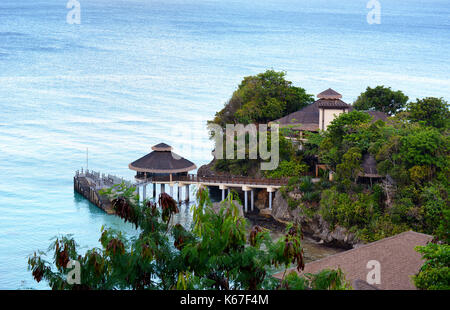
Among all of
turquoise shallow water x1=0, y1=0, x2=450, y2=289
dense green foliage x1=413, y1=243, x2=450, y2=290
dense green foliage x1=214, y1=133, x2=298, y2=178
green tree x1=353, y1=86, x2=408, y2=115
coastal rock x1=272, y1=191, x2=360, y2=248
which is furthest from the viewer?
green tree x1=353, y1=86, x2=408, y2=115

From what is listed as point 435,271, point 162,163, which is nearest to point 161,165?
point 162,163

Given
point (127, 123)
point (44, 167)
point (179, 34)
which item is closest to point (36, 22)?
point (179, 34)

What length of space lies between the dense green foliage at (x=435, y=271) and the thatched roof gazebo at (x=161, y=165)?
2289 centimetres

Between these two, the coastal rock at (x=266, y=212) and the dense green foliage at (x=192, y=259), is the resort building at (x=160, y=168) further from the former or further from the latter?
the dense green foliage at (x=192, y=259)

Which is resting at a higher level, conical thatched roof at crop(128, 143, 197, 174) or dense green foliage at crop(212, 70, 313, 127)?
dense green foliage at crop(212, 70, 313, 127)

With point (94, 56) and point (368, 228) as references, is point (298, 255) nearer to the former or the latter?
point (368, 228)

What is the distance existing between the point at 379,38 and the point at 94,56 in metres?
70.9

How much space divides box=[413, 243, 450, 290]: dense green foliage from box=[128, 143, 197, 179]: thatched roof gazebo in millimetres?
22894

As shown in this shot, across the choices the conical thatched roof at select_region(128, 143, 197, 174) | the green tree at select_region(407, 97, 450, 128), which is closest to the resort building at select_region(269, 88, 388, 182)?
the green tree at select_region(407, 97, 450, 128)

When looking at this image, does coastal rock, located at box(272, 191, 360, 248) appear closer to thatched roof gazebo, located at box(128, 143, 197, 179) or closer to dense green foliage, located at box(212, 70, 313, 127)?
thatched roof gazebo, located at box(128, 143, 197, 179)

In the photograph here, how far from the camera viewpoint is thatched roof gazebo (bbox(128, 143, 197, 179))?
42.0 metres

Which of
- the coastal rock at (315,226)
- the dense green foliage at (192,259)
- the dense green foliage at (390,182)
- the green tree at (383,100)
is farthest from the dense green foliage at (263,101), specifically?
the dense green foliage at (192,259)

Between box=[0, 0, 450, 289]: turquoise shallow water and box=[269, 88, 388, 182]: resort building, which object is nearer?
box=[269, 88, 388, 182]: resort building

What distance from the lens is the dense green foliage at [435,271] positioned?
19.6 meters
